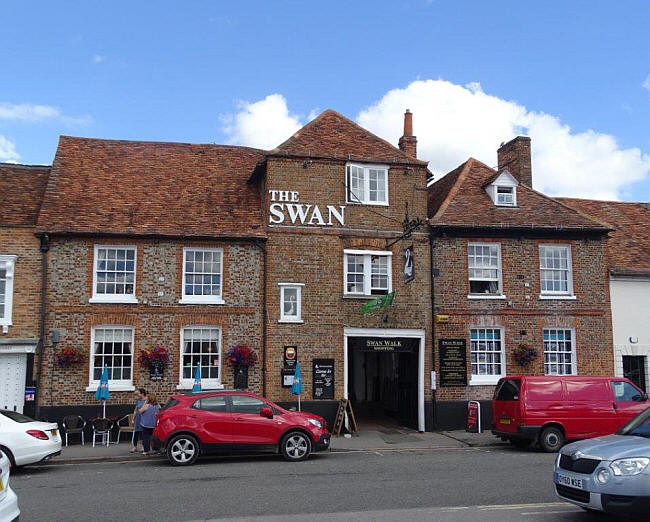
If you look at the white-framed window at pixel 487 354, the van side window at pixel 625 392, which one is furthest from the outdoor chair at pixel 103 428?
the van side window at pixel 625 392

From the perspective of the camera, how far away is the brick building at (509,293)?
20.7 meters

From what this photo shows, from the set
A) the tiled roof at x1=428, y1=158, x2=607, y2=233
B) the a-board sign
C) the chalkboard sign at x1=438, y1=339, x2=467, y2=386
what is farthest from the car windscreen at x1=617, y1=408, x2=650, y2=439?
the tiled roof at x1=428, y1=158, x2=607, y2=233

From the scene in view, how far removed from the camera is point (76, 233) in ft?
61.6

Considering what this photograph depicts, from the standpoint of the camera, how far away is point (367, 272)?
20.5 meters

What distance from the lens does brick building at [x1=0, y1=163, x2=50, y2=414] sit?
58.9 ft

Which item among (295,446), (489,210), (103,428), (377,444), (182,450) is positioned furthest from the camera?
(489,210)

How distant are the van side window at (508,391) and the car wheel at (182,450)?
784cm

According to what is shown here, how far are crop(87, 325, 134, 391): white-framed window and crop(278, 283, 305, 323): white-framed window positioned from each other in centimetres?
443

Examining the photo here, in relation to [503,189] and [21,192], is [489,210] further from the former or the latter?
[21,192]

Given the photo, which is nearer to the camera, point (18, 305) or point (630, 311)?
point (18, 305)

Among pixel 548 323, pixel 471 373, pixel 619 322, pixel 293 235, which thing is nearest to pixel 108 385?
pixel 293 235

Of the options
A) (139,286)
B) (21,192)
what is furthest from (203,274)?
(21,192)

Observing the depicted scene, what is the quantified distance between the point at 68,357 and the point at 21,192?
19.1ft

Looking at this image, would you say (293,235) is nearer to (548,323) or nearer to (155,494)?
(548,323)
